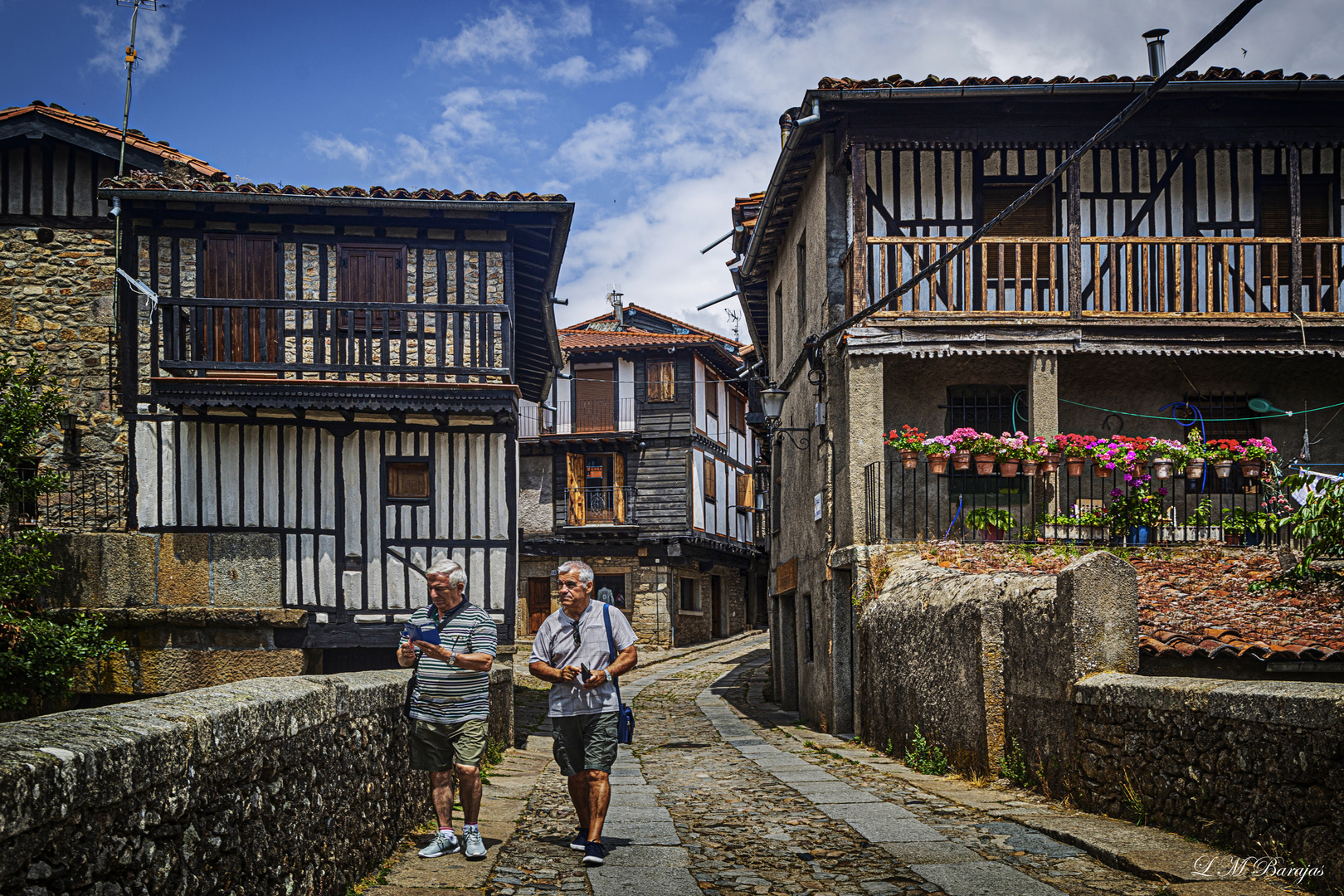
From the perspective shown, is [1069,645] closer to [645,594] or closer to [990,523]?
[990,523]

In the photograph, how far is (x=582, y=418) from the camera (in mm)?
30875

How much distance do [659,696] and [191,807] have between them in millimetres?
16261

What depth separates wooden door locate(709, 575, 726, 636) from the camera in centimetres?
3428

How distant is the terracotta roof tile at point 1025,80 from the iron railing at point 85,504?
10.3 m

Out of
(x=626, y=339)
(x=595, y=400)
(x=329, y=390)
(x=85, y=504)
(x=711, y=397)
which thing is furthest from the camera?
(x=711, y=397)

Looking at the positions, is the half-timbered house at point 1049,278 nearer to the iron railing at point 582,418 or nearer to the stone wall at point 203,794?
the stone wall at point 203,794

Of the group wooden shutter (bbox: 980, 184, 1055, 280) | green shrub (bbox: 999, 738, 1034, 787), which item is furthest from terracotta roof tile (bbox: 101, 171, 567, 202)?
green shrub (bbox: 999, 738, 1034, 787)

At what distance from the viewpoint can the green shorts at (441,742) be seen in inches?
220

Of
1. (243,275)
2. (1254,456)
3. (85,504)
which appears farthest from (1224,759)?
(85,504)

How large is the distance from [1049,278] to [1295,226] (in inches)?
107

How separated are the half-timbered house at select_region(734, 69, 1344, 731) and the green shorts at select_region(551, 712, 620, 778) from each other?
6.86m

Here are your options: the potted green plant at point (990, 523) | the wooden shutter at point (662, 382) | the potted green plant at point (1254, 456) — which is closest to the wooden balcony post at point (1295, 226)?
the potted green plant at point (1254, 456)

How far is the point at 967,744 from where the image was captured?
334 inches

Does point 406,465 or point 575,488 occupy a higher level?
point 406,465
